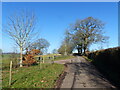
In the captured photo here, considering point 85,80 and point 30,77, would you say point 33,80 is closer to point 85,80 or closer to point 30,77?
point 30,77

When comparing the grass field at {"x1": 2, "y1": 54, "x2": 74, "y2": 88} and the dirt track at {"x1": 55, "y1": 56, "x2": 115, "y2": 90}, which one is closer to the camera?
the grass field at {"x1": 2, "y1": 54, "x2": 74, "y2": 88}

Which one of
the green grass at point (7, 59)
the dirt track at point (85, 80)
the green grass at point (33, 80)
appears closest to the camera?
the green grass at point (33, 80)

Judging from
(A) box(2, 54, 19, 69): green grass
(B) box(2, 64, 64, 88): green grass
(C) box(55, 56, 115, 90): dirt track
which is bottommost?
(C) box(55, 56, 115, 90): dirt track

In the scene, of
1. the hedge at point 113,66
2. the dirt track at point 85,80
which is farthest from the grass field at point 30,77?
the hedge at point 113,66

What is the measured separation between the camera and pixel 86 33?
33.0 meters

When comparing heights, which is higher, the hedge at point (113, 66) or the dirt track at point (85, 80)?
the hedge at point (113, 66)

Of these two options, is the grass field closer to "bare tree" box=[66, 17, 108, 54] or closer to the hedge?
the hedge

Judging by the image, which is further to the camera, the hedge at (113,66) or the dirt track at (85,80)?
the hedge at (113,66)

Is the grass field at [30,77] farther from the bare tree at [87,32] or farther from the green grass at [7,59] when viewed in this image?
the bare tree at [87,32]

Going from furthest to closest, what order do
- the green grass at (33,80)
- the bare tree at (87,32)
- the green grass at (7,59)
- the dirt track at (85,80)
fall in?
the bare tree at (87,32) < the green grass at (7,59) < the dirt track at (85,80) < the green grass at (33,80)

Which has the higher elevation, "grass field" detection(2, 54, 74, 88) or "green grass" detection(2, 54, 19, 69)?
"green grass" detection(2, 54, 19, 69)

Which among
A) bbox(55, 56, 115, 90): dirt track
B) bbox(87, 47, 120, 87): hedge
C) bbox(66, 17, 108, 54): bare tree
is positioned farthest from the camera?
bbox(66, 17, 108, 54): bare tree

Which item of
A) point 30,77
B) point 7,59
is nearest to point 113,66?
point 30,77

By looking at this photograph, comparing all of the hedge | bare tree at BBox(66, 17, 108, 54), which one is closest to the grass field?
the hedge
